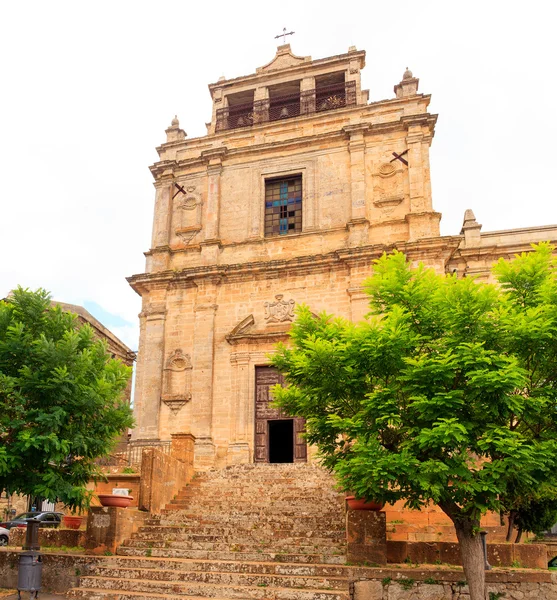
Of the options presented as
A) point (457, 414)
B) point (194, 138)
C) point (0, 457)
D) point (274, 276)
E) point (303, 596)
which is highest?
point (194, 138)

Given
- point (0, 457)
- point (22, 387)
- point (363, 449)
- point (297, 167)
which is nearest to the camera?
point (363, 449)

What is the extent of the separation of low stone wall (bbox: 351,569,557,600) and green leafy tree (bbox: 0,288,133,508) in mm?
5268

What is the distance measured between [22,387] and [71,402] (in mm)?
851

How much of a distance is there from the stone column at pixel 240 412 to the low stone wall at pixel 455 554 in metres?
7.92

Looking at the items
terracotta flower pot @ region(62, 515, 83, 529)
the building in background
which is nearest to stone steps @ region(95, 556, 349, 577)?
terracotta flower pot @ region(62, 515, 83, 529)

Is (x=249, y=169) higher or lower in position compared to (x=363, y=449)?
higher

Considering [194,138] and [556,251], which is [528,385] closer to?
[556,251]

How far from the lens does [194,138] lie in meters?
22.5

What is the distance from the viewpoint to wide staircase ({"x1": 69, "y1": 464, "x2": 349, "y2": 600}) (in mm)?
9336

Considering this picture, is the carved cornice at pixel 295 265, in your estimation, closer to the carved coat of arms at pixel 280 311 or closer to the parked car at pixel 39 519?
the carved coat of arms at pixel 280 311

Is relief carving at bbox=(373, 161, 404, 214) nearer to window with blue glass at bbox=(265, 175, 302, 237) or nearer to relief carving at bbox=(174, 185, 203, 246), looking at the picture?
window with blue glass at bbox=(265, 175, 302, 237)

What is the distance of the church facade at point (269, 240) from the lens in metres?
18.4

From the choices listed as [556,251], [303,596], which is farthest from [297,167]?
[303,596]

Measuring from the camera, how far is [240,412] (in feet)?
59.4
